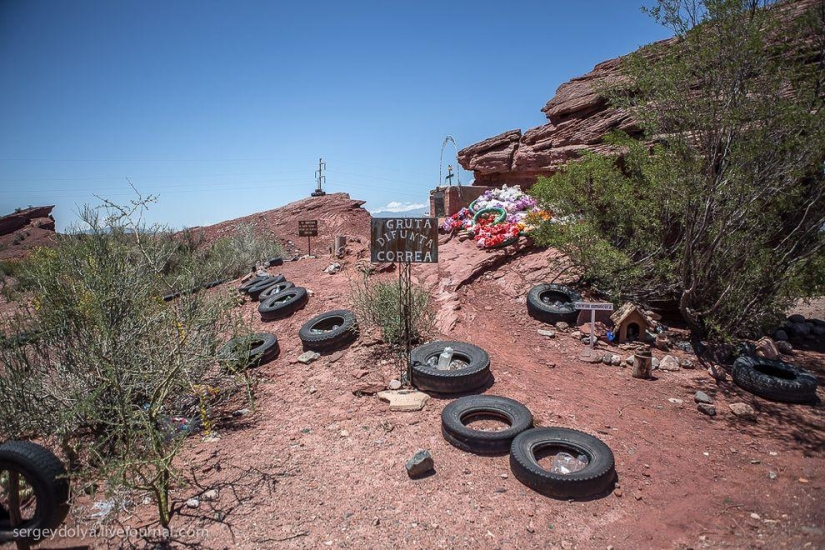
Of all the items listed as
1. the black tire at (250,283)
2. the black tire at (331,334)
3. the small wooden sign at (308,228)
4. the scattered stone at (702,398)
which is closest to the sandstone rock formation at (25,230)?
the small wooden sign at (308,228)

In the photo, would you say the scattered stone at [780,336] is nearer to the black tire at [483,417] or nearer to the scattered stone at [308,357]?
the black tire at [483,417]

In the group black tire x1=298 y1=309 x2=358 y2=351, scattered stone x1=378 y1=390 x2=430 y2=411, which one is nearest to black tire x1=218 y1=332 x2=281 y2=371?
black tire x1=298 y1=309 x2=358 y2=351

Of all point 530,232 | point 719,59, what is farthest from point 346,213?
point 719,59

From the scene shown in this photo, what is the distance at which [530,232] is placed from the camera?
9414 mm

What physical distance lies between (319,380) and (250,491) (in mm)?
2155

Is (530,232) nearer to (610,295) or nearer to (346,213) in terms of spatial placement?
(610,295)

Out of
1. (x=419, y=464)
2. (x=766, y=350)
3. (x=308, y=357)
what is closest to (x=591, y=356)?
A: (x=766, y=350)

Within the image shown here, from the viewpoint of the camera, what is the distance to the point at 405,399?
15.8ft

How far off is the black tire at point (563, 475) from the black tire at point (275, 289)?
6810 millimetres

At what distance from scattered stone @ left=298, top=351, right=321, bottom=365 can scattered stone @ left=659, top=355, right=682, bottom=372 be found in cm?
488

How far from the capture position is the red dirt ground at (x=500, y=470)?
299 centimetres

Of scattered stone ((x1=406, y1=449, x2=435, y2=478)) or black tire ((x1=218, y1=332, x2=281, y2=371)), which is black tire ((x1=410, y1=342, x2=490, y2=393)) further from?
black tire ((x1=218, y1=332, x2=281, y2=371))

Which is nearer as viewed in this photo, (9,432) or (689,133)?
(9,432)

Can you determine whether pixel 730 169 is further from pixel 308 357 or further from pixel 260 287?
pixel 260 287
